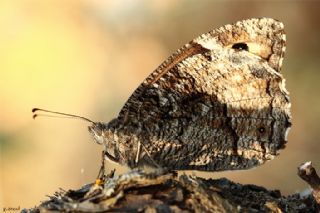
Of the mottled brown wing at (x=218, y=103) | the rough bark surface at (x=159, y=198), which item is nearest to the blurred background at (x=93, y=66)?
the mottled brown wing at (x=218, y=103)

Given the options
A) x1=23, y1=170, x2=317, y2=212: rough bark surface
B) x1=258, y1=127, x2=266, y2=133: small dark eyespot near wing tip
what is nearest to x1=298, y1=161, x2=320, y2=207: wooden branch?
x1=23, y1=170, x2=317, y2=212: rough bark surface

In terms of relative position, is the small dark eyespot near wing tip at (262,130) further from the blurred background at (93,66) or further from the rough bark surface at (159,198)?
the blurred background at (93,66)

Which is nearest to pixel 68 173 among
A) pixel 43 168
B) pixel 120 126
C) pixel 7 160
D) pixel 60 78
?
pixel 43 168

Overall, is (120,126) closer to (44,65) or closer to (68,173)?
(68,173)

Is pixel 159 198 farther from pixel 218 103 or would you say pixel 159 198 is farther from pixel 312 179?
pixel 218 103

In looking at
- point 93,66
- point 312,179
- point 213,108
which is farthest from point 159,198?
point 93,66
